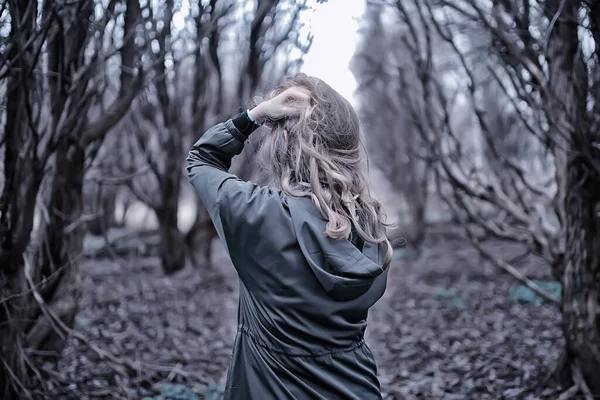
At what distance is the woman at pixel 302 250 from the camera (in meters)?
1.72

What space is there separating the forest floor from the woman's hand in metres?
2.57

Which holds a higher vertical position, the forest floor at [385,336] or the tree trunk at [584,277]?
the tree trunk at [584,277]

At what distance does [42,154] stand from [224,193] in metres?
1.88

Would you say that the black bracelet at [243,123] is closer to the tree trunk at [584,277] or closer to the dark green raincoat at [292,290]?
the dark green raincoat at [292,290]

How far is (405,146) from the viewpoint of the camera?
1243 centimetres

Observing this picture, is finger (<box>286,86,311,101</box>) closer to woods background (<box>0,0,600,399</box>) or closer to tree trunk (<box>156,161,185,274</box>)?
woods background (<box>0,0,600,399</box>)

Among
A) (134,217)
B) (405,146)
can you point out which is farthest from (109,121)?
(134,217)

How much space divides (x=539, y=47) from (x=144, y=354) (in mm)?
4032

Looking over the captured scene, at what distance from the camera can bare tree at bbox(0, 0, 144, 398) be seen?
3.03 m

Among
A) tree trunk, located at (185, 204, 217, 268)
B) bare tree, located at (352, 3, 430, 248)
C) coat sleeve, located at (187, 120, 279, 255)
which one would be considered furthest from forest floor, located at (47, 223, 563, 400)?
bare tree, located at (352, 3, 430, 248)

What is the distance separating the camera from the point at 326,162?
1.82m

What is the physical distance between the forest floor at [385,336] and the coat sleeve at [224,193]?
2.45 metres

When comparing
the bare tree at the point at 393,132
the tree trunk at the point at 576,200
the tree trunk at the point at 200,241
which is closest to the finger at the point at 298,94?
the tree trunk at the point at 576,200

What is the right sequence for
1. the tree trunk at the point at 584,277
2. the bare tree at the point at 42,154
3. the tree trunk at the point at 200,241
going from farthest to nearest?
the tree trunk at the point at 200,241
the tree trunk at the point at 584,277
the bare tree at the point at 42,154
